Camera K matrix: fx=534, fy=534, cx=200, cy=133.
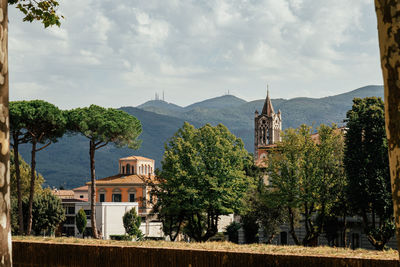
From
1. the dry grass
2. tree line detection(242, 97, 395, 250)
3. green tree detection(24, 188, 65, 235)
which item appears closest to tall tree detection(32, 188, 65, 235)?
green tree detection(24, 188, 65, 235)

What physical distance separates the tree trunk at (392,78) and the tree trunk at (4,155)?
2710mm

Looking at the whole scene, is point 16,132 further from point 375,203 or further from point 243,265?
point 243,265

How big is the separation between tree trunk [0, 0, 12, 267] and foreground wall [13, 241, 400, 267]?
1043 cm

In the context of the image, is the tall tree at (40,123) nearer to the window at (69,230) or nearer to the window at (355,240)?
the window at (355,240)

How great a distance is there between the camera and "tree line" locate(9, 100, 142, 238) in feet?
144

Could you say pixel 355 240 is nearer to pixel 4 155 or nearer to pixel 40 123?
pixel 40 123

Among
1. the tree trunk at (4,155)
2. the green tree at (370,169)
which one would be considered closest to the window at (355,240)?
the green tree at (370,169)

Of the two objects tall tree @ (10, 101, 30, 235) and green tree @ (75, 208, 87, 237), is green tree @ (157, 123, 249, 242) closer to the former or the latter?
tall tree @ (10, 101, 30, 235)

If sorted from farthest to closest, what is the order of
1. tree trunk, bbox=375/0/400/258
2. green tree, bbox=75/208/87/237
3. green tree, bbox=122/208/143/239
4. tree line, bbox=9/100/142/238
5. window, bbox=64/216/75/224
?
window, bbox=64/216/75/224, green tree, bbox=75/208/87/237, green tree, bbox=122/208/143/239, tree line, bbox=9/100/142/238, tree trunk, bbox=375/0/400/258

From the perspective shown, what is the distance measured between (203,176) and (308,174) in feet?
24.8

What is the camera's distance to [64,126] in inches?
1820

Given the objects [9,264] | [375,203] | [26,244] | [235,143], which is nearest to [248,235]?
[235,143]

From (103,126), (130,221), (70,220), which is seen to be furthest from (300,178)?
(70,220)

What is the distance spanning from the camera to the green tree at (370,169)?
32.9 meters
